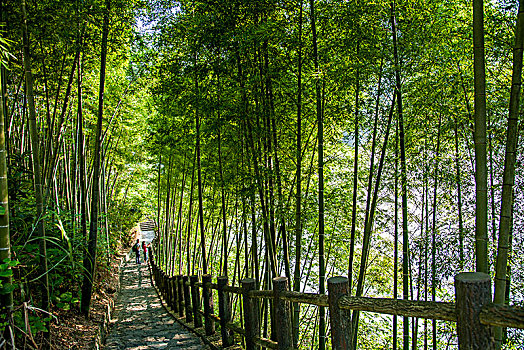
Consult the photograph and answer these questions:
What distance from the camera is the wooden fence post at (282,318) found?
259cm

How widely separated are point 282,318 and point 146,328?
351 cm

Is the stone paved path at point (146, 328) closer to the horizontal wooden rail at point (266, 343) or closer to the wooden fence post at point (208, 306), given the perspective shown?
the wooden fence post at point (208, 306)

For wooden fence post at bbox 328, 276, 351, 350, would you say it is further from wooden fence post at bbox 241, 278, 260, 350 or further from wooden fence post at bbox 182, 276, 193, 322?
wooden fence post at bbox 182, 276, 193, 322

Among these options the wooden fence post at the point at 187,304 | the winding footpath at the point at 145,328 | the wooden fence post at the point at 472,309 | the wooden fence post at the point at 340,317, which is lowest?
the winding footpath at the point at 145,328

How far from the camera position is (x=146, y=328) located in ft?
17.6

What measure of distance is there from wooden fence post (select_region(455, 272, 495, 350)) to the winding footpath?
11.2 ft

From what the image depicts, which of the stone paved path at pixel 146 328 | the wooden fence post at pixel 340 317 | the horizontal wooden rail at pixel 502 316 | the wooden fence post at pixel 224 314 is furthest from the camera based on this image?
the stone paved path at pixel 146 328

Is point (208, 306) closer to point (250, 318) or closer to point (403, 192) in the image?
point (250, 318)

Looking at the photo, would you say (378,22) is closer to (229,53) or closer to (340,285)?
(229,53)

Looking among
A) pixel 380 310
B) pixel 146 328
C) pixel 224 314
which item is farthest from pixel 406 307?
pixel 146 328

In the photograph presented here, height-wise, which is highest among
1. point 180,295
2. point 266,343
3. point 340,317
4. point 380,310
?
point 380,310

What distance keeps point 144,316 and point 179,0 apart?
5.31 metres

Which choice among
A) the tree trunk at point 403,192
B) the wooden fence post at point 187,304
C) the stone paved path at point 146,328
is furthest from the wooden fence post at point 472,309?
the wooden fence post at point 187,304

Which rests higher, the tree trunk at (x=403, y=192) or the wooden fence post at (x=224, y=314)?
the tree trunk at (x=403, y=192)
